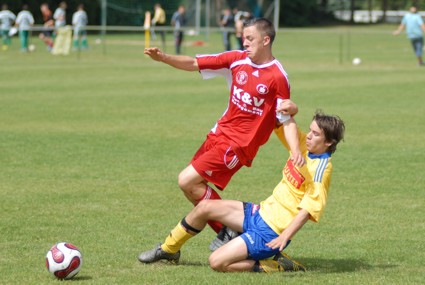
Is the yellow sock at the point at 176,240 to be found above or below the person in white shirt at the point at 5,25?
above

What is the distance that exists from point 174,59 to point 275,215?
1.69 meters

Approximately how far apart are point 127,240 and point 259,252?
1.69 m

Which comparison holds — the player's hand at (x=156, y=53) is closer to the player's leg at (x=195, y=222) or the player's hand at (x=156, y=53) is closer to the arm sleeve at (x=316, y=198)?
the player's leg at (x=195, y=222)

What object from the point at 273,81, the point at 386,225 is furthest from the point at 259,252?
the point at 386,225

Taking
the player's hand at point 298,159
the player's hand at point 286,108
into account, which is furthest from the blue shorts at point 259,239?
the player's hand at point 286,108

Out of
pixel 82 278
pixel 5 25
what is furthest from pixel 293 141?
pixel 5 25

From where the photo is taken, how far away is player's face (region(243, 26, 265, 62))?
736 cm

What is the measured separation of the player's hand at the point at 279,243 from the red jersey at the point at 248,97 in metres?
1.09

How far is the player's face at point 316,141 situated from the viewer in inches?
272

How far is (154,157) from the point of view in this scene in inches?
524

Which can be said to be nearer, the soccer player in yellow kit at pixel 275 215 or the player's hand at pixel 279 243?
the player's hand at pixel 279 243

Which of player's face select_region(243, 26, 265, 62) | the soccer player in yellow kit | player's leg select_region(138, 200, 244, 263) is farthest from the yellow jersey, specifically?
player's face select_region(243, 26, 265, 62)

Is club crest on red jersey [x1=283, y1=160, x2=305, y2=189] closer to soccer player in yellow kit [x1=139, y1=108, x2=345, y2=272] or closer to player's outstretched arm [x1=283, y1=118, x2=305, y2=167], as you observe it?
soccer player in yellow kit [x1=139, y1=108, x2=345, y2=272]

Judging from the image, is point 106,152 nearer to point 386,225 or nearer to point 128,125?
point 128,125
